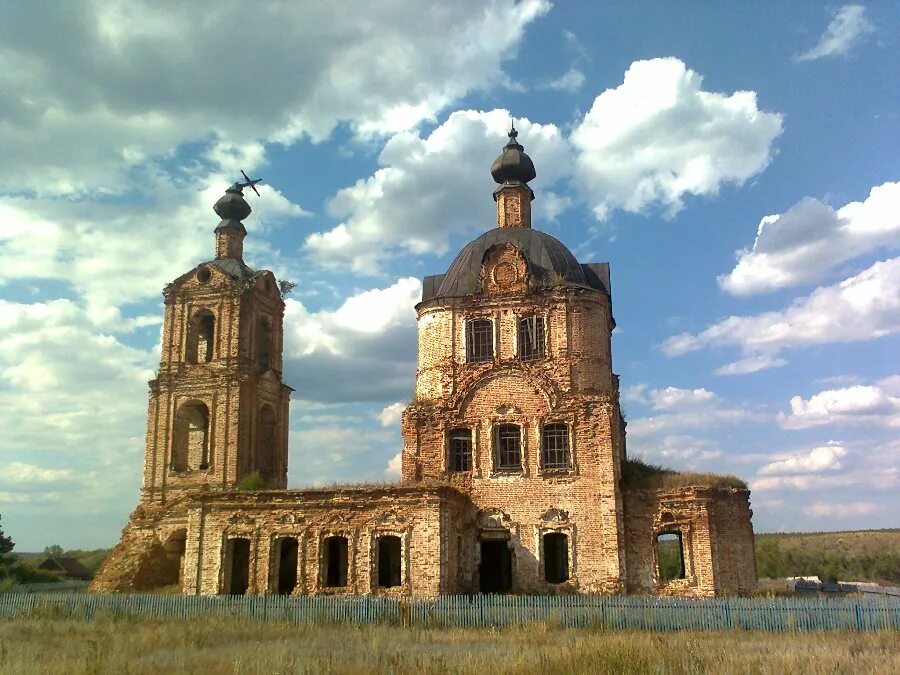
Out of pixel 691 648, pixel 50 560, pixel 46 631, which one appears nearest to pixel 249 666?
pixel 691 648

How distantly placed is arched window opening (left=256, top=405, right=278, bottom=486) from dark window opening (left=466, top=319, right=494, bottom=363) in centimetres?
897

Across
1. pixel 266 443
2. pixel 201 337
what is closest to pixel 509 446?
pixel 266 443

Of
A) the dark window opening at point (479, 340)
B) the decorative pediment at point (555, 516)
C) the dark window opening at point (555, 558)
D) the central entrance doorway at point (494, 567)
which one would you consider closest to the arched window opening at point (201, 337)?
the dark window opening at point (479, 340)

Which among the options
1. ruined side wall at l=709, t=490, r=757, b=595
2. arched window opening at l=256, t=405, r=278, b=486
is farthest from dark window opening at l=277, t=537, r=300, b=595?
ruined side wall at l=709, t=490, r=757, b=595

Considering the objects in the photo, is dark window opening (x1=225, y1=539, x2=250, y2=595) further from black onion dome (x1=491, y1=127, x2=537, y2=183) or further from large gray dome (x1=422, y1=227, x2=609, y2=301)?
black onion dome (x1=491, y1=127, x2=537, y2=183)

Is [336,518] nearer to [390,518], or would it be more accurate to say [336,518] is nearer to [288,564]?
[390,518]

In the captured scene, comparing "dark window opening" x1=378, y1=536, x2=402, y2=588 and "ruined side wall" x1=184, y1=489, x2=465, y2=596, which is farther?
"dark window opening" x1=378, y1=536, x2=402, y2=588

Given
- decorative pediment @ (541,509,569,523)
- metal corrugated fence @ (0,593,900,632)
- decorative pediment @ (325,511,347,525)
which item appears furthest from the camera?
decorative pediment @ (541,509,569,523)

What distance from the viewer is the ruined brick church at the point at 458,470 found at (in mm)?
24094

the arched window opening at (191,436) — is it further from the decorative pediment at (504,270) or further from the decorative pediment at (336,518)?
the decorative pediment at (504,270)

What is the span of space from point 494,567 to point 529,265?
1034 centimetres

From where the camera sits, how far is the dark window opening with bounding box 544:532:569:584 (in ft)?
89.2

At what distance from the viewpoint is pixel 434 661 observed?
12.8 metres

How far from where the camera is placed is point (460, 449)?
2661cm
